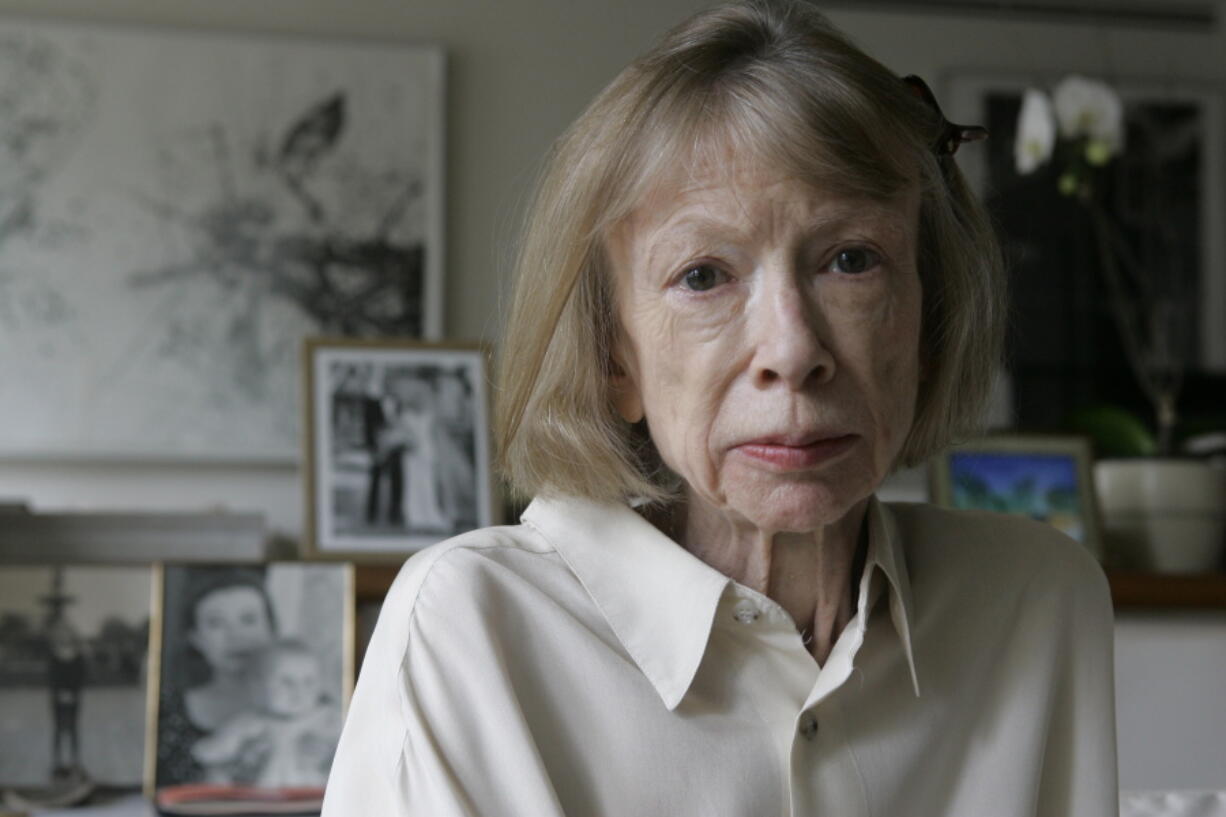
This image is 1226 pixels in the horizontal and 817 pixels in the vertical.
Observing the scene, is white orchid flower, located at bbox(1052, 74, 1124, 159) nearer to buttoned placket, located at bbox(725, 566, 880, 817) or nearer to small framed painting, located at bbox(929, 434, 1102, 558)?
small framed painting, located at bbox(929, 434, 1102, 558)

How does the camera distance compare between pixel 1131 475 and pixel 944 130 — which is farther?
pixel 1131 475

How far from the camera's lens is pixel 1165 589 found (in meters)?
1.81

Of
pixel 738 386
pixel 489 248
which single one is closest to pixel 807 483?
pixel 738 386

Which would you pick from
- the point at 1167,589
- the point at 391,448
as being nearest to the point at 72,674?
the point at 391,448

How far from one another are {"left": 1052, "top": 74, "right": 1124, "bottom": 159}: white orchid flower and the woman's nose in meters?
1.33

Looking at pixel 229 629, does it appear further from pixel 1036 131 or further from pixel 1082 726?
pixel 1036 131

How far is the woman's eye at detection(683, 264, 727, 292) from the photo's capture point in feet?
2.83

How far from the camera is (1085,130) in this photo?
6.71 feet

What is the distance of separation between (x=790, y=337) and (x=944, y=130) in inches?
8.8

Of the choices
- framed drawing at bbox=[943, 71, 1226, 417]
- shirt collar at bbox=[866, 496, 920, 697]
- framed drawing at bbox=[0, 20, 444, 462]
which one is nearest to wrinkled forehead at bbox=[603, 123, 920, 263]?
shirt collar at bbox=[866, 496, 920, 697]

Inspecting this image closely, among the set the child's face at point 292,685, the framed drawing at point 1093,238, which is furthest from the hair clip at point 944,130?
the framed drawing at point 1093,238

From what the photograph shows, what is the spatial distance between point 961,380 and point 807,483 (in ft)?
0.76

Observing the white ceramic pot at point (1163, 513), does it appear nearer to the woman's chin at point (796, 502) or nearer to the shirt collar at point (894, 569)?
the shirt collar at point (894, 569)

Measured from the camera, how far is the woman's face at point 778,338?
0.84 m
